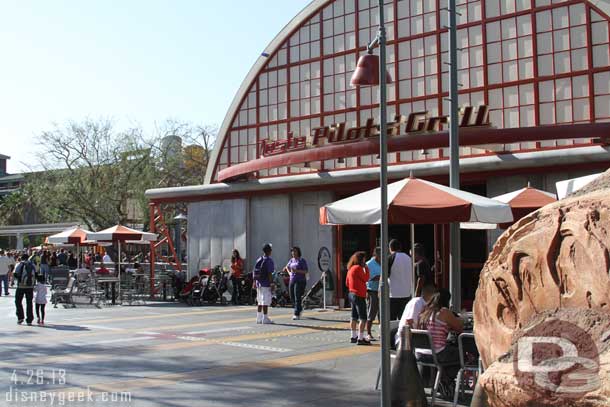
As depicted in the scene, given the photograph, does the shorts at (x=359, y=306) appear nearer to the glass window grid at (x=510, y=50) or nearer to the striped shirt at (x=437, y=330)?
the striped shirt at (x=437, y=330)

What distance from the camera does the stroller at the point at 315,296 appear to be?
813 inches

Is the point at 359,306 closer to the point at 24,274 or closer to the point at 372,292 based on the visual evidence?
the point at 372,292

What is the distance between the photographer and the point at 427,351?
820 cm

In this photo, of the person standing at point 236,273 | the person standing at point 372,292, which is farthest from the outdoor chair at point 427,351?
the person standing at point 236,273

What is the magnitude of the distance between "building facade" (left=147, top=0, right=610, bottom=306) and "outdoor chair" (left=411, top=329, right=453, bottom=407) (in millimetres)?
9460

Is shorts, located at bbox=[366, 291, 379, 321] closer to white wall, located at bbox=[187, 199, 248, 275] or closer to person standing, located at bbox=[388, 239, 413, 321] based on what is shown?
person standing, located at bbox=[388, 239, 413, 321]

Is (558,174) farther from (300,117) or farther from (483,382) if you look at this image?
(483,382)

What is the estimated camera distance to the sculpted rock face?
13.3 feet

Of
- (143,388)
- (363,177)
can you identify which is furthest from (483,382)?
(363,177)

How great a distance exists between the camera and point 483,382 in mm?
4438

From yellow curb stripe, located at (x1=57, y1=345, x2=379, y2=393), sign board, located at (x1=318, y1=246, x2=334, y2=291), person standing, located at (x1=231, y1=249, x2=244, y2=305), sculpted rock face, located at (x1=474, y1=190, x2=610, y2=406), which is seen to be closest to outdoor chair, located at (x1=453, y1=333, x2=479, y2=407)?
sculpted rock face, located at (x1=474, y1=190, x2=610, y2=406)

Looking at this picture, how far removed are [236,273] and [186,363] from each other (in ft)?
37.9

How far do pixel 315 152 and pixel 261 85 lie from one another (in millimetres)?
6628

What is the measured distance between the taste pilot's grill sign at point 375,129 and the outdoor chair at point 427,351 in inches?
445
